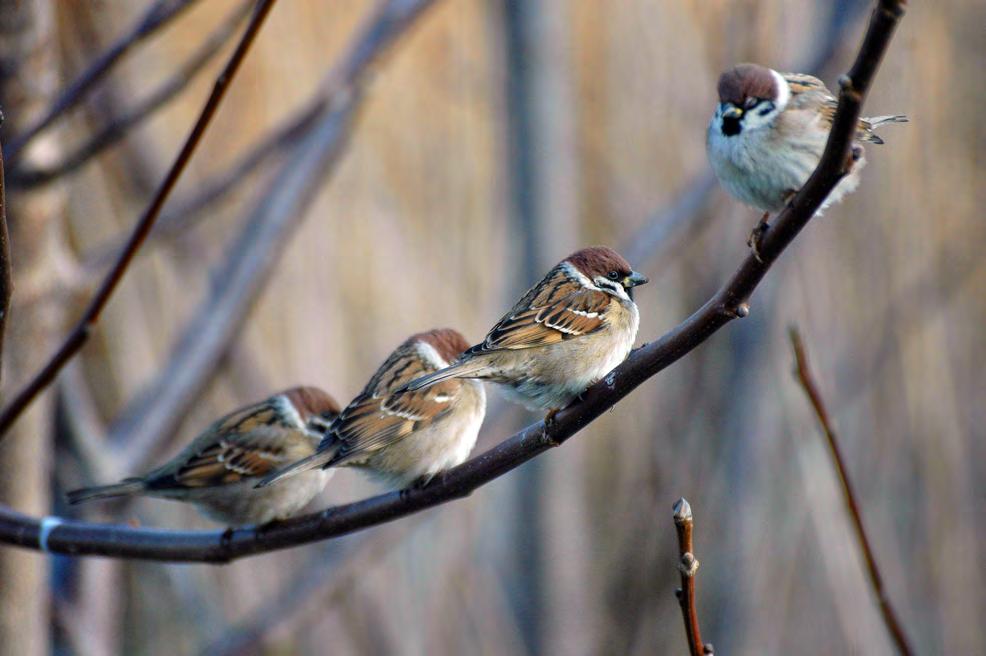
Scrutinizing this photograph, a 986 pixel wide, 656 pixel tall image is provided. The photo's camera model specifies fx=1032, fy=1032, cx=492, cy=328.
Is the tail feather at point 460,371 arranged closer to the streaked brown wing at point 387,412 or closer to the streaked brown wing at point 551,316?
the streaked brown wing at point 551,316

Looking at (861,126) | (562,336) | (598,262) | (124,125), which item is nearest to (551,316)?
(562,336)

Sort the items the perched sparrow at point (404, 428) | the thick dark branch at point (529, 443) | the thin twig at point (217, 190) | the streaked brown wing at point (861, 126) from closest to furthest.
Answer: the thick dark branch at point (529, 443)
the streaked brown wing at point (861, 126)
the perched sparrow at point (404, 428)
the thin twig at point (217, 190)

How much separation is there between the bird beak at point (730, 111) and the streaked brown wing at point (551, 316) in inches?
20.2

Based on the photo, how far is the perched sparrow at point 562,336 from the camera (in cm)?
228

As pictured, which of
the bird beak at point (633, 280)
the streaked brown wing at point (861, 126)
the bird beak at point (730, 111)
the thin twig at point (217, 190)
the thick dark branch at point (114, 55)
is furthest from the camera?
the thin twig at point (217, 190)

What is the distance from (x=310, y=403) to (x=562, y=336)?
1.01 m

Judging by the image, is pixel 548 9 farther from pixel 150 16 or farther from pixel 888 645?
pixel 888 645

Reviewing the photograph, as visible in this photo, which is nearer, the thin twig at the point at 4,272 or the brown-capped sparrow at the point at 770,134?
the thin twig at the point at 4,272

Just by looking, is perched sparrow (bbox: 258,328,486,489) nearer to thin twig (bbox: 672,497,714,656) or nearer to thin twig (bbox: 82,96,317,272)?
thin twig (bbox: 82,96,317,272)

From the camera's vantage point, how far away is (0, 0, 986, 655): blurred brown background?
3.81m

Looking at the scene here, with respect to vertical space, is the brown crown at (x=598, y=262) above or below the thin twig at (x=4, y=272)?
below

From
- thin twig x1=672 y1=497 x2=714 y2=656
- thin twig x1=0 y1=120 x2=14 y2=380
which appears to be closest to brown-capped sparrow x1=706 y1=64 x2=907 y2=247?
thin twig x1=672 y1=497 x2=714 y2=656

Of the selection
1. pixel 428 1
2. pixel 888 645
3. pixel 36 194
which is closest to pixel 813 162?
pixel 428 1

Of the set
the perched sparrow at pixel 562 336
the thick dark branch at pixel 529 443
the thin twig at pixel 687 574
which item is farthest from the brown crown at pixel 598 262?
the thin twig at pixel 687 574
